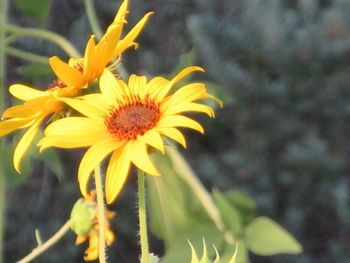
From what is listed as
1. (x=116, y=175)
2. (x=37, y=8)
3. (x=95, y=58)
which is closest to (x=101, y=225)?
(x=116, y=175)

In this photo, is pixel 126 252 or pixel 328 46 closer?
pixel 328 46

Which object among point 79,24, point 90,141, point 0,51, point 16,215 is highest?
point 79,24

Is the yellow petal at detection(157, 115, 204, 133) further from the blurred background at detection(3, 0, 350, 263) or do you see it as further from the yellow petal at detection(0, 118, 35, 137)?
the blurred background at detection(3, 0, 350, 263)

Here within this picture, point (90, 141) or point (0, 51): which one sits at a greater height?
point (0, 51)

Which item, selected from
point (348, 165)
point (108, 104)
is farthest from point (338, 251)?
point (108, 104)

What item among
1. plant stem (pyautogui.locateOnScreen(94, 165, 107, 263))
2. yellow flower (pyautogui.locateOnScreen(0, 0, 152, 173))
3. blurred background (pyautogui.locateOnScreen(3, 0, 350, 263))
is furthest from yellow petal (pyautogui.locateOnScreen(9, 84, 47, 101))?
blurred background (pyautogui.locateOnScreen(3, 0, 350, 263))

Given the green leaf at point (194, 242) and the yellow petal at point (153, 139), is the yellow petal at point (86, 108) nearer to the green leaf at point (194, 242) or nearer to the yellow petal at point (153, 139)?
the yellow petal at point (153, 139)

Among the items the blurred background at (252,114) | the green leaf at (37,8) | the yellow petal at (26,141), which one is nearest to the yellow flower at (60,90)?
the yellow petal at (26,141)

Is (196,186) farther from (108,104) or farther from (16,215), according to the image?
(16,215)
